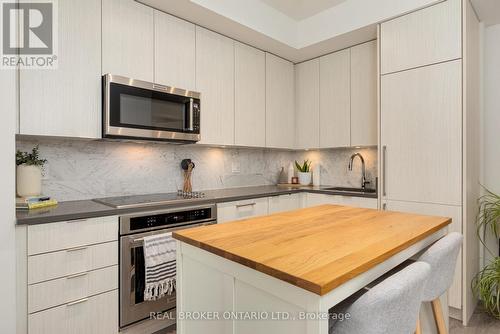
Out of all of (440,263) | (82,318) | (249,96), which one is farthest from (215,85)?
(440,263)

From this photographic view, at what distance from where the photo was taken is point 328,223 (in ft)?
4.84

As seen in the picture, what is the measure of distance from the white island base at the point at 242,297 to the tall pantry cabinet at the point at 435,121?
1.08 meters

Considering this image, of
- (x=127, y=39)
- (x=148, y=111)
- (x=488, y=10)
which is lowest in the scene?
(x=148, y=111)

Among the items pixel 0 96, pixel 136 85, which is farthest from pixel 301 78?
pixel 0 96

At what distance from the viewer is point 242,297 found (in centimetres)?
101

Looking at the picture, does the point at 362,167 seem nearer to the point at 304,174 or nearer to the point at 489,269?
the point at 304,174

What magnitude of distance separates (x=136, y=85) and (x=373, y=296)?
2061 millimetres

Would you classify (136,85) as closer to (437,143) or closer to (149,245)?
(149,245)

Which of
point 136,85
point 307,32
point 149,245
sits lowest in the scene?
point 149,245

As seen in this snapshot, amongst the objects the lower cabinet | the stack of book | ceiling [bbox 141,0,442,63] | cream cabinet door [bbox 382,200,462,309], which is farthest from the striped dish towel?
cream cabinet door [bbox 382,200,462,309]

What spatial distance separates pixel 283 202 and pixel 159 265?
1.46 m

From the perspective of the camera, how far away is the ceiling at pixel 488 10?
2330 millimetres

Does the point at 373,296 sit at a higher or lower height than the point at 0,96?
lower

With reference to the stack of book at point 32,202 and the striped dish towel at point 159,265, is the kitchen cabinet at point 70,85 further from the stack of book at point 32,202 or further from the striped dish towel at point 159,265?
the striped dish towel at point 159,265
